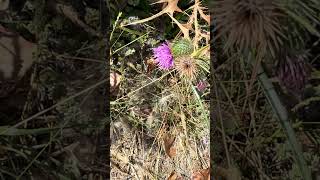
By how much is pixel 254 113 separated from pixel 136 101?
0.87ft

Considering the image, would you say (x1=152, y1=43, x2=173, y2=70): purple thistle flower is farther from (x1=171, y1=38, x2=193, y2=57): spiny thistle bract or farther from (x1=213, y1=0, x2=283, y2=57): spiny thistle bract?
(x1=213, y1=0, x2=283, y2=57): spiny thistle bract

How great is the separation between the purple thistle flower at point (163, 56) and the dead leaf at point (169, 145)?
0.16 meters

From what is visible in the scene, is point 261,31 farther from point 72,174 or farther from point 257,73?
point 72,174

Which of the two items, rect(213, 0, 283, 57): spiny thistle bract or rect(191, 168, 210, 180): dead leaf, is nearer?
rect(213, 0, 283, 57): spiny thistle bract

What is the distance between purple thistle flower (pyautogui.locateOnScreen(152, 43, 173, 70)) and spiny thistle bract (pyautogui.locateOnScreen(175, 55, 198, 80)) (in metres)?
0.02

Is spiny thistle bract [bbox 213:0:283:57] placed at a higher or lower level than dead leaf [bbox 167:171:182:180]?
higher

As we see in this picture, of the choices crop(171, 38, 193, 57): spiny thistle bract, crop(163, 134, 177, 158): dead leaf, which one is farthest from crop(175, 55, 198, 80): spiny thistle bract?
crop(163, 134, 177, 158): dead leaf

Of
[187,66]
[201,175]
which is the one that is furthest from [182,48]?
[201,175]

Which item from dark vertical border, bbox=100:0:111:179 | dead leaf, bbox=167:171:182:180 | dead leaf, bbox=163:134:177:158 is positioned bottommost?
dead leaf, bbox=167:171:182:180

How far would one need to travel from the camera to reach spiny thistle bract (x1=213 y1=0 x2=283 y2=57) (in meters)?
1.07

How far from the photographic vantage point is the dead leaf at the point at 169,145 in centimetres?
120

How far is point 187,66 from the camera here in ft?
3.89

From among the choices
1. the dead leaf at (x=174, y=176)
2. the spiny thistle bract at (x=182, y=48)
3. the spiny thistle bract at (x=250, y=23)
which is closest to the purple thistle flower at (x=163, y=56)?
the spiny thistle bract at (x=182, y=48)

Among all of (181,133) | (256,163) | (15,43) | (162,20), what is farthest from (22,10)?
(256,163)
